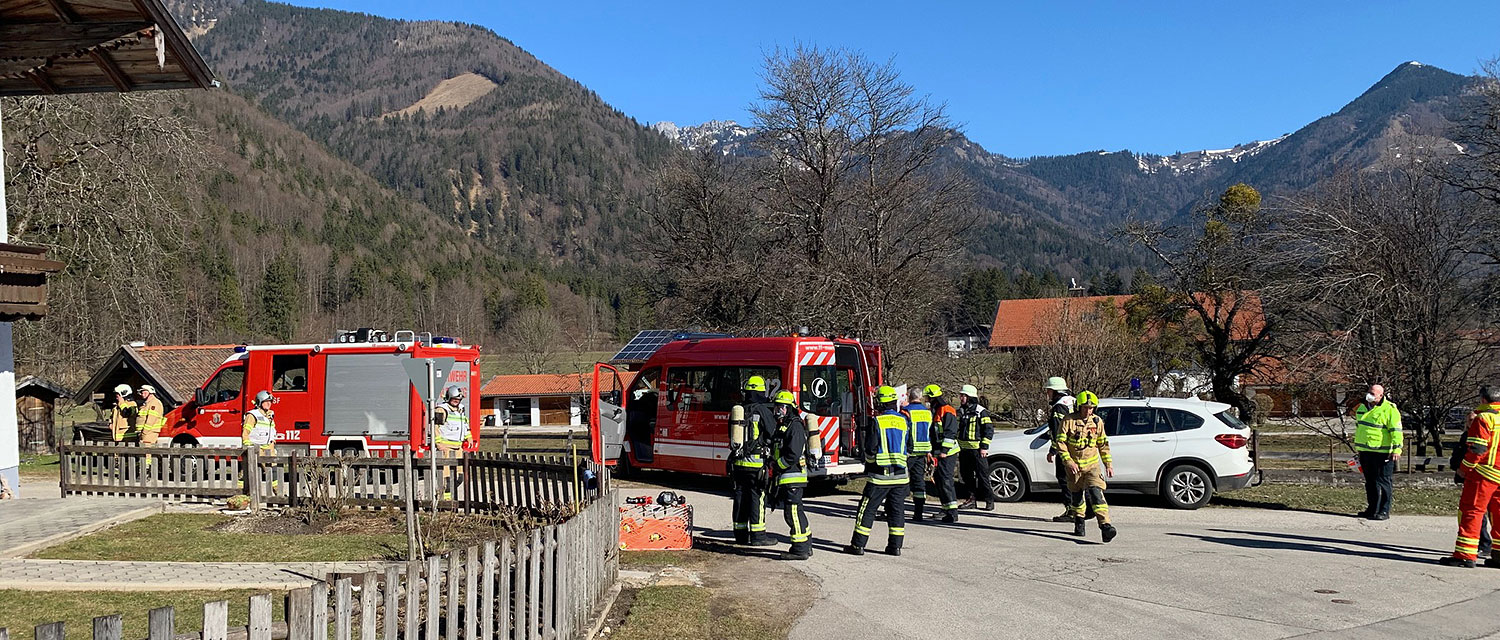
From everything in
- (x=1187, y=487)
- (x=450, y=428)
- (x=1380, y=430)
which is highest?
(x=450, y=428)

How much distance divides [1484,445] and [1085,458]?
3.66 metres

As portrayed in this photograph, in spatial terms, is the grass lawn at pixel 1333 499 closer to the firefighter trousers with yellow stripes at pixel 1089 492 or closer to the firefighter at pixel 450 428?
the firefighter trousers with yellow stripes at pixel 1089 492

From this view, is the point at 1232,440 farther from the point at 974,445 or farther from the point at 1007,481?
the point at 974,445

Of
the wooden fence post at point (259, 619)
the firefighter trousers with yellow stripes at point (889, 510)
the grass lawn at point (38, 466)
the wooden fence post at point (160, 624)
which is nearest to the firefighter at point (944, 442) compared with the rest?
the firefighter trousers with yellow stripes at point (889, 510)

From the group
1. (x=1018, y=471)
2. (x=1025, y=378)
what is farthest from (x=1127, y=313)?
(x=1018, y=471)

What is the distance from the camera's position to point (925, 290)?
2966 cm

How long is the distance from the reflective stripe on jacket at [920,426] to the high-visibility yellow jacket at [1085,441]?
1.58 metres

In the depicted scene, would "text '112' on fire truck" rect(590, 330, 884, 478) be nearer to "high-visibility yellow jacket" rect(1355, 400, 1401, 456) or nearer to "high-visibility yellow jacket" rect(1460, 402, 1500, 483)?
"high-visibility yellow jacket" rect(1355, 400, 1401, 456)

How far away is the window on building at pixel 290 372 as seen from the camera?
18.7 meters

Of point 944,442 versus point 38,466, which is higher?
point 944,442

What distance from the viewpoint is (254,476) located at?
13.7 metres

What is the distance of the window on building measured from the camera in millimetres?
18719

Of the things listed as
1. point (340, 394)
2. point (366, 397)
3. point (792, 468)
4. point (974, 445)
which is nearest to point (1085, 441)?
point (974, 445)

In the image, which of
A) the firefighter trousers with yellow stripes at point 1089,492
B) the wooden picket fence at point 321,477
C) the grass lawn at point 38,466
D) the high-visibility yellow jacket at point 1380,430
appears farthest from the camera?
the grass lawn at point 38,466
